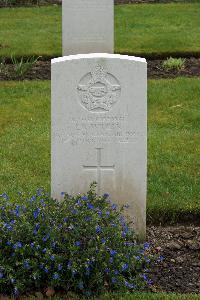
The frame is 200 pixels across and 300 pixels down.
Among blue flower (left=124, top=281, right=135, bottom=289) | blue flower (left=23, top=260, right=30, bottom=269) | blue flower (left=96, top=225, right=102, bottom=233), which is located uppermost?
blue flower (left=96, top=225, right=102, bottom=233)

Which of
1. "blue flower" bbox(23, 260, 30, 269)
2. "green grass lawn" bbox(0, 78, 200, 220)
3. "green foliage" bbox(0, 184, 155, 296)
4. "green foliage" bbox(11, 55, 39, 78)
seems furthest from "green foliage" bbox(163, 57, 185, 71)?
"blue flower" bbox(23, 260, 30, 269)

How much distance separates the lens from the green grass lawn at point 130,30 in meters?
12.9

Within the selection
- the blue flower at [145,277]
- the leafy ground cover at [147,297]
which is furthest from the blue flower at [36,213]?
the blue flower at [145,277]

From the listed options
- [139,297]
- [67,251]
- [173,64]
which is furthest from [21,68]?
[139,297]

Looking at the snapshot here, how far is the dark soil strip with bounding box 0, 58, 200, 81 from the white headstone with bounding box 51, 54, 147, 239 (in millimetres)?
5423

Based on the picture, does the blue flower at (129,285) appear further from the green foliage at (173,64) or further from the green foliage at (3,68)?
the green foliage at (173,64)

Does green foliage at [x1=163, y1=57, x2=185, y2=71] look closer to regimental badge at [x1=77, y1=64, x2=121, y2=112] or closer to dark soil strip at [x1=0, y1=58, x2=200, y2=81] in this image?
dark soil strip at [x1=0, y1=58, x2=200, y2=81]

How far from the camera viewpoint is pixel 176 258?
607 cm

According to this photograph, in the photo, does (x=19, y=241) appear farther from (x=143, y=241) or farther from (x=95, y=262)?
(x=143, y=241)

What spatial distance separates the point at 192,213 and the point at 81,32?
6.25 ft

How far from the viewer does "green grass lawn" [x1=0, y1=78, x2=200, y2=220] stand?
7110 mm

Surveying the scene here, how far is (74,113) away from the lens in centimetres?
595

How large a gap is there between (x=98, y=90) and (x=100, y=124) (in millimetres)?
260

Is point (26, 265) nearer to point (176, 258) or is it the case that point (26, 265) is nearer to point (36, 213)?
point (36, 213)
